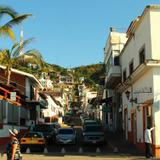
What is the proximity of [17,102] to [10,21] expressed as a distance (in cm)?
1393

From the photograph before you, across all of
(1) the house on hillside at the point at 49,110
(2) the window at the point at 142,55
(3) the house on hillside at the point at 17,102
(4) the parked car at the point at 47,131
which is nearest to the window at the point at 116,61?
(4) the parked car at the point at 47,131

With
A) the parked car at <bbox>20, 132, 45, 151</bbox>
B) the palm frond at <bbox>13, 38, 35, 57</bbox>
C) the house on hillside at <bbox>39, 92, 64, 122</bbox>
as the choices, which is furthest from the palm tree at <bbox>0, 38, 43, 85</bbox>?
the house on hillside at <bbox>39, 92, 64, 122</bbox>

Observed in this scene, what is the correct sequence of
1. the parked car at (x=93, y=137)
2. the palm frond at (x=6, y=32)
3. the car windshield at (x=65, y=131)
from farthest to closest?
the car windshield at (x=65, y=131) < the parked car at (x=93, y=137) < the palm frond at (x=6, y=32)

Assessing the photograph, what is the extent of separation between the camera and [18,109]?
140 feet

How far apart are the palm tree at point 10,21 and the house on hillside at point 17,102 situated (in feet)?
20.0

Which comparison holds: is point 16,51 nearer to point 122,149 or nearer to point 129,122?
point 129,122

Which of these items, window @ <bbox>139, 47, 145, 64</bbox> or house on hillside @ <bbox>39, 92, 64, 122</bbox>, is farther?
house on hillside @ <bbox>39, 92, 64, 122</bbox>

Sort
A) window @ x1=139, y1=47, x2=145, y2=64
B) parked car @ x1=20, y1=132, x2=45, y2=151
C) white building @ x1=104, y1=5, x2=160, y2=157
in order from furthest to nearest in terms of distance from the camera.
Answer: parked car @ x1=20, y1=132, x2=45, y2=151 → window @ x1=139, y1=47, x2=145, y2=64 → white building @ x1=104, y1=5, x2=160, y2=157

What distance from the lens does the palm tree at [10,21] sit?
29.6m

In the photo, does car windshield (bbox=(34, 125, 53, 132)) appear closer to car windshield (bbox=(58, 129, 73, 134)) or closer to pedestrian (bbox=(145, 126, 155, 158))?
car windshield (bbox=(58, 129, 73, 134))

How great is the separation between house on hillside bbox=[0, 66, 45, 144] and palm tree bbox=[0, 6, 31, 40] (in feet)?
20.0

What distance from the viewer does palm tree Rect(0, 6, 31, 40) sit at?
29625mm

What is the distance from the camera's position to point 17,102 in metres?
42.9

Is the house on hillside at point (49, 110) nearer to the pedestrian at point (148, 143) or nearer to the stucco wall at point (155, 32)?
the stucco wall at point (155, 32)
